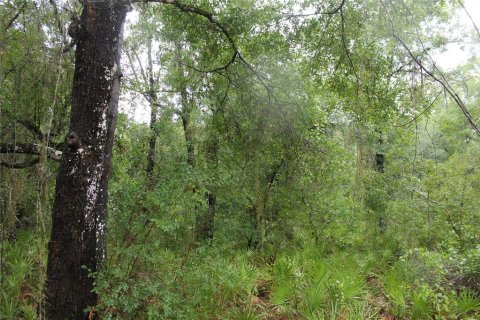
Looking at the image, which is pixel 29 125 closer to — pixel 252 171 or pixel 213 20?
pixel 213 20

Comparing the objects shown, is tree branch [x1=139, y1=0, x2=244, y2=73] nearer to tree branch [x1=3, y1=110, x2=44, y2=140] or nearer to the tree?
the tree

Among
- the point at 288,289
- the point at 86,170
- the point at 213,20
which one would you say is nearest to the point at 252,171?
the point at 288,289

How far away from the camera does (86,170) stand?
11.2 feet

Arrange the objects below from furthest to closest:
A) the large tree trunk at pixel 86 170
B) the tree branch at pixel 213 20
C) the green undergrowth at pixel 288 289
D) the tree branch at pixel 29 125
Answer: the tree branch at pixel 29 125, the tree branch at pixel 213 20, the green undergrowth at pixel 288 289, the large tree trunk at pixel 86 170

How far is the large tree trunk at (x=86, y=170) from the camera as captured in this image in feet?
10.9

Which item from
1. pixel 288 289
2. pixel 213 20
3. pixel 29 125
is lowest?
pixel 288 289

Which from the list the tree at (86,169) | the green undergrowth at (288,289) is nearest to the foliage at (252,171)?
the green undergrowth at (288,289)

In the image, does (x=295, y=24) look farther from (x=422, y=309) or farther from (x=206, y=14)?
(x=422, y=309)

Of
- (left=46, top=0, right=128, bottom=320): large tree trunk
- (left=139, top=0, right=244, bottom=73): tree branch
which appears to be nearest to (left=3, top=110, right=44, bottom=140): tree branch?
(left=46, top=0, right=128, bottom=320): large tree trunk

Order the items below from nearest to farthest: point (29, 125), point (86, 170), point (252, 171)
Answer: point (86, 170) → point (252, 171) → point (29, 125)

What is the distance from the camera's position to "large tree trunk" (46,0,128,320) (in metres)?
3.33

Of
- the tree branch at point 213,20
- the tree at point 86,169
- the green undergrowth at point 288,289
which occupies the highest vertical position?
the tree branch at point 213,20

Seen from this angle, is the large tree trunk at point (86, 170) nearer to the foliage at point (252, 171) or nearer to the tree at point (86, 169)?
the tree at point (86, 169)

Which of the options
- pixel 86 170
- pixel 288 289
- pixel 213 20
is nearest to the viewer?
pixel 86 170
